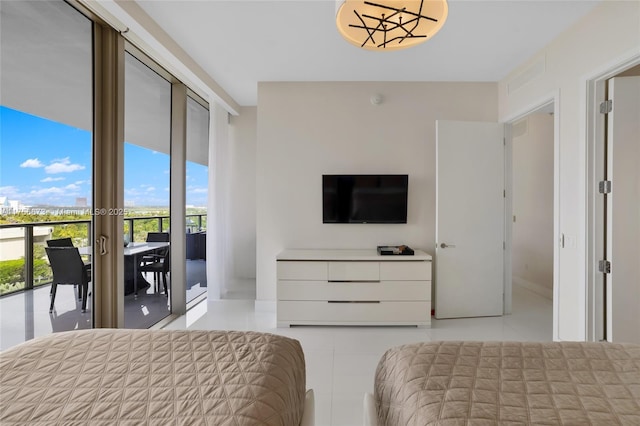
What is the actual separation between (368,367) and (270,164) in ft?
8.14

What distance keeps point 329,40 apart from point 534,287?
4573mm

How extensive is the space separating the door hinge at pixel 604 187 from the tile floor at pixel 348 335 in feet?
5.16

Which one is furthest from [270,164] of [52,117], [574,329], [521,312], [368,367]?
[521,312]

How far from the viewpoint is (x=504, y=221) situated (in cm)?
365

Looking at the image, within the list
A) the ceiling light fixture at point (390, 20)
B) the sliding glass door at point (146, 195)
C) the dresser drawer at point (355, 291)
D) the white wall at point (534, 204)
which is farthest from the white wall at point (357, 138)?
the ceiling light fixture at point (390, 20)

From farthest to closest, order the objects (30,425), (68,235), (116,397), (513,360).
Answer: (68,235) < (513,360) < (116,397) < (30,425)

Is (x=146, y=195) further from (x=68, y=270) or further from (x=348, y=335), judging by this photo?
(x=348, y=335)

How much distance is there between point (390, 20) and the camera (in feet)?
5.01

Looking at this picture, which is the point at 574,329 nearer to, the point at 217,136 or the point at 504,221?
the point at 504,221

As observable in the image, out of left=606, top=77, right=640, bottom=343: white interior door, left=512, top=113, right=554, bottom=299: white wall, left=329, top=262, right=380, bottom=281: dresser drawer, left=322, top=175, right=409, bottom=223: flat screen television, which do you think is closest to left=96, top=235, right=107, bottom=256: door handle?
left=329, top=262, right=380, bottom=281: dresser drawer

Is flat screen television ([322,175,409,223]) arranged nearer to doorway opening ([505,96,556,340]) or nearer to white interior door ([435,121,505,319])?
white interior door ([435,121,505,319])

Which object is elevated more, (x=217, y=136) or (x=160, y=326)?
(x=217, y=136)

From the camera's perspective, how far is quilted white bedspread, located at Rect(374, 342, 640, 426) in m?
0.95

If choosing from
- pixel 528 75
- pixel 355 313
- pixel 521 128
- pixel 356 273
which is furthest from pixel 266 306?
pixel 521 128
